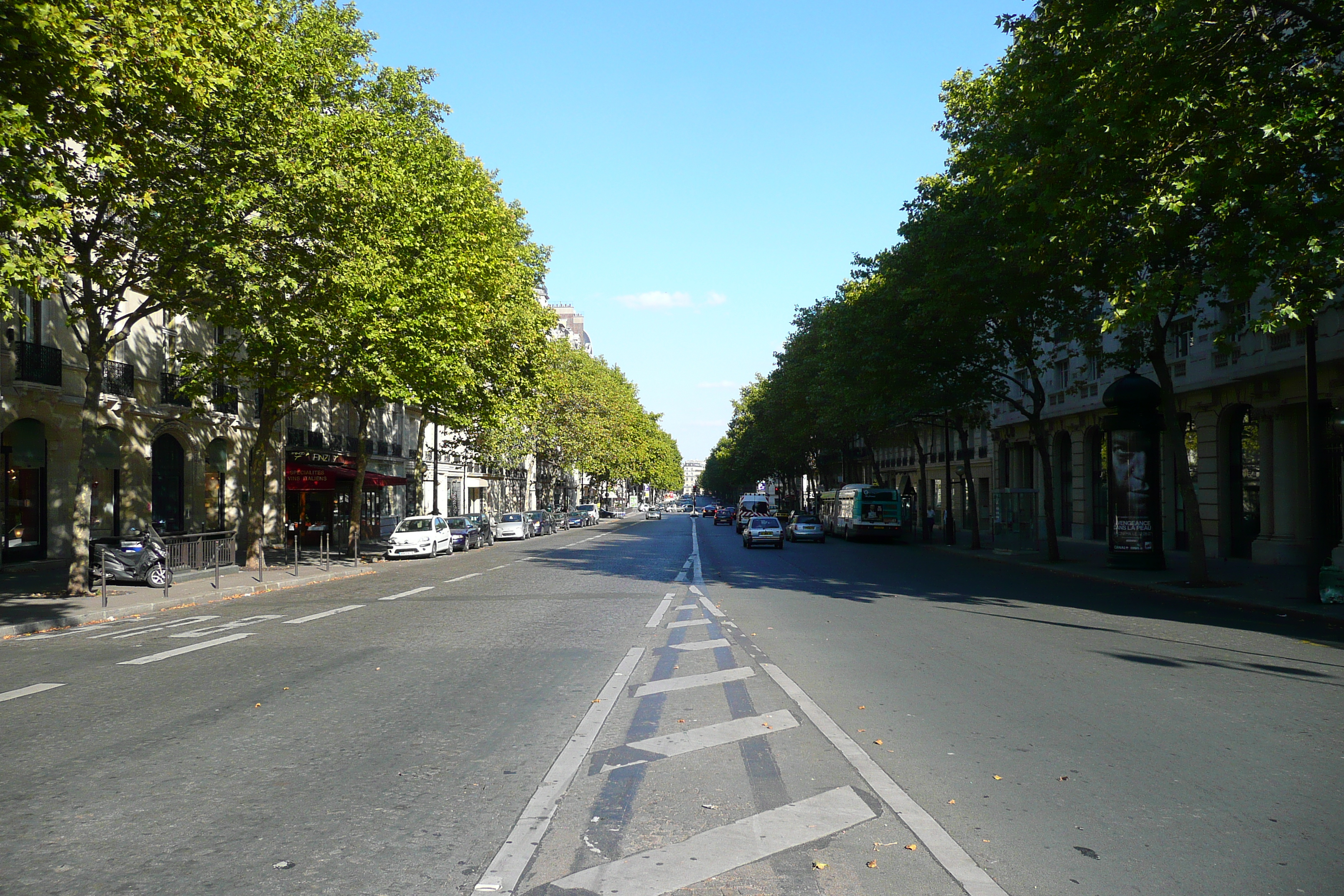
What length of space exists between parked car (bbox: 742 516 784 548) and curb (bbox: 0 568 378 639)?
18.2 metres

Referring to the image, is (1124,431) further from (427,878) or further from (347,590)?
(427,878)

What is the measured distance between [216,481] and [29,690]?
27121 millimetres

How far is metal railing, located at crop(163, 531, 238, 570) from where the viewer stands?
73.9ft

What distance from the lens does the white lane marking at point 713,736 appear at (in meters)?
6.75

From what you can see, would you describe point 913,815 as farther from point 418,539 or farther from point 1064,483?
point 1064,483

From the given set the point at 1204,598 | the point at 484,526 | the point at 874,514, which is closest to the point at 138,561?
the point at 1204,598

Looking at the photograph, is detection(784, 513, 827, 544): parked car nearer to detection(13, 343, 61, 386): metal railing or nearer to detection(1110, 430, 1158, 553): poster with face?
detection(1110, 430, 1158, 553): poster with face

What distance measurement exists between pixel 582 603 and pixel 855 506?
31.7 meters

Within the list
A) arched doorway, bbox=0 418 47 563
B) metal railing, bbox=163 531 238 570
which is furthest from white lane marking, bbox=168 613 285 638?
arched doorway, bbox=0 418 47 563

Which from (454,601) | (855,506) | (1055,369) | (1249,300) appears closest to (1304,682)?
(454,601)

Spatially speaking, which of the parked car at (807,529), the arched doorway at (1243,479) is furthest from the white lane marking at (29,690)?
the parked car at (807,529)

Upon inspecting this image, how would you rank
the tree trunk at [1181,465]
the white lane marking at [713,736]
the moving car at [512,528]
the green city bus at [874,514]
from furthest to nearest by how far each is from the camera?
1. the moving car at [512,528]
2. the green city bus at [874,514]
3. the tree trunk at [1181,465]
4. the white lane marking at [713,736]

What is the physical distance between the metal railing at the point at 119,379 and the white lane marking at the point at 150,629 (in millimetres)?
14413

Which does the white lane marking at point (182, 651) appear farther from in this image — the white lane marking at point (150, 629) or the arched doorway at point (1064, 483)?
the arched doorway at point (1064, 483)
